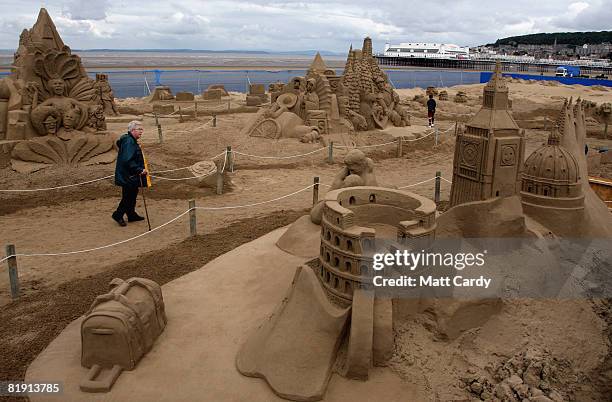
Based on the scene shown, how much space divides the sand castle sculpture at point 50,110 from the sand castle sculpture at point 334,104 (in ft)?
18.9

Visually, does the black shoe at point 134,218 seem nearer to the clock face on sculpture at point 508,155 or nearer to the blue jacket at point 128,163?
the blue jacket at point 128,163

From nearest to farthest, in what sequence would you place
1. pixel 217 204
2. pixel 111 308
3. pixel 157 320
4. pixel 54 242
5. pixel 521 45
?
pixel 111 308 → pixel 157 320 → pixel 54 242 → pixel 217 204 → pixel 521 45

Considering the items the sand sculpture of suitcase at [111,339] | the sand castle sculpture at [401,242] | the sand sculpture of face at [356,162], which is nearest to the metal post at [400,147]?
the sand castle sculpture at [401,242]

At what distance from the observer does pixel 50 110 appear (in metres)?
11.5

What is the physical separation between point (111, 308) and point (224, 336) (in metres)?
1.31

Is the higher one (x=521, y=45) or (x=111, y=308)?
(x=521, y=45)

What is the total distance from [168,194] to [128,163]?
8.55 ft

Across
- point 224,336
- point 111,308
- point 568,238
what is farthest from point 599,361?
point 111,308

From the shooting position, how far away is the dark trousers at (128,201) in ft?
28.6

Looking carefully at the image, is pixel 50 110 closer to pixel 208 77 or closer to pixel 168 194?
pixel 168 194

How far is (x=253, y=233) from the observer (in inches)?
342

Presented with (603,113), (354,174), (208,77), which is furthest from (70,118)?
(208,77)

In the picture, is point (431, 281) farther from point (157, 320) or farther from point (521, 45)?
point (521, 45)

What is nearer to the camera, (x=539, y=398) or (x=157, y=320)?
(x=539, y=398)
